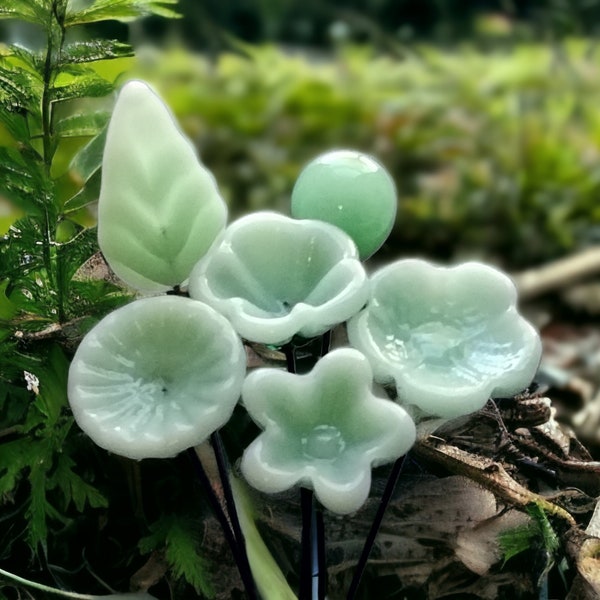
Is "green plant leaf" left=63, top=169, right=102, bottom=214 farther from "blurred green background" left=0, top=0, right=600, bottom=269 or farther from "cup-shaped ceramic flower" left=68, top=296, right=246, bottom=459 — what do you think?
"blurred green background" left=0, top=0, right=600, bottom=269

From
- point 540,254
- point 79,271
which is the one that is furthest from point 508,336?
point 540,254

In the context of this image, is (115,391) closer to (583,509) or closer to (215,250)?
(215,250)

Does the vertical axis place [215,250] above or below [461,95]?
above

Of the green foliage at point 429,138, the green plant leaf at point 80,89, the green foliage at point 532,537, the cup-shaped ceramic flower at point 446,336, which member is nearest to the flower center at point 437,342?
the cup-shaped ceramic flower at point 446,336

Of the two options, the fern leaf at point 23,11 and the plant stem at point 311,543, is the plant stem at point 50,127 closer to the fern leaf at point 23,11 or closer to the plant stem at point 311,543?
the fern leaf at point 23,11

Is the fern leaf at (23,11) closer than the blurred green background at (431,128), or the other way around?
the fern leaf at (23,11)
